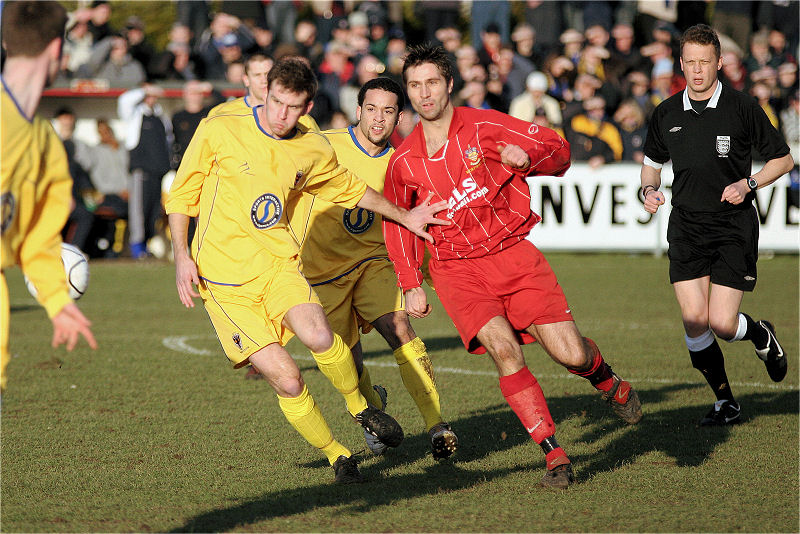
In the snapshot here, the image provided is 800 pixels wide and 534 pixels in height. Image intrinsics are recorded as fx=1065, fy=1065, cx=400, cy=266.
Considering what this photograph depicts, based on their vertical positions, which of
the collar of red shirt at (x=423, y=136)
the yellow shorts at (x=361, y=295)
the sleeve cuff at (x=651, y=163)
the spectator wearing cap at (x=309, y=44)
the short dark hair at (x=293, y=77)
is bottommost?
the yellow shorts at (x=361, y=295)

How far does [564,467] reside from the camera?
19.1ft

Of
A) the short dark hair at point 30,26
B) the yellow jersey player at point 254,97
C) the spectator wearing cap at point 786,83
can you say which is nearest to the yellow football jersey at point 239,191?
the yellow jersey player at point 254,97

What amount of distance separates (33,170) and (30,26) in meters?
0.54

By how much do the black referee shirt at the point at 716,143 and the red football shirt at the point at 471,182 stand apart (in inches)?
56.9

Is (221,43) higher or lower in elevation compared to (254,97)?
higher

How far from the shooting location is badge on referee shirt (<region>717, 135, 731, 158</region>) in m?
7.14

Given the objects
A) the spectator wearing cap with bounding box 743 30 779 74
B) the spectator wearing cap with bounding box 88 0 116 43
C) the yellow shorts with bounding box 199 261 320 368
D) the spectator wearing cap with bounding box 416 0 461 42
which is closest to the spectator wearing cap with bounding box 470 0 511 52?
the spectator wearing cap with bounding box 416 0 461 42

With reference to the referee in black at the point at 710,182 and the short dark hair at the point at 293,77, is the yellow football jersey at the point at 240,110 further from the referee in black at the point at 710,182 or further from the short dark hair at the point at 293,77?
the referee in black at the point at 710,182

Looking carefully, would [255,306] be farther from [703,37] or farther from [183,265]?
[703,37]

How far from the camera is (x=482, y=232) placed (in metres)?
6.14

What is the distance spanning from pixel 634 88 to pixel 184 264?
15.1 m

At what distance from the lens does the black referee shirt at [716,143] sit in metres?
7.11

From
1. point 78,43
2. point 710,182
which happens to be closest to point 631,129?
point 78,43

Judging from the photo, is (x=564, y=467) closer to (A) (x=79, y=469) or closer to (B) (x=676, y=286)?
(B) (x=676, y=286)
